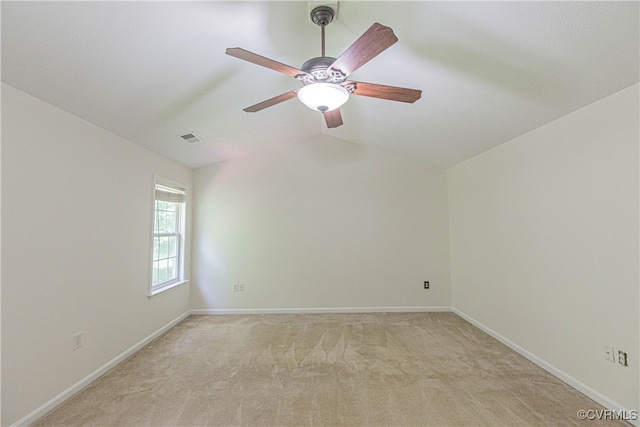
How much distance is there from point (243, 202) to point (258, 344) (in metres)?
2.18

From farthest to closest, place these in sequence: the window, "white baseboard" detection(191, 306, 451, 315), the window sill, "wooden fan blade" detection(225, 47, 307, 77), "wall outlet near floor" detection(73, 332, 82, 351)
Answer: "white baseboard" detection(191, 306, 451, 315) < the window < the window sill < "wall outlet near floor" detection(73, 332, 82, 351) < "wooden fan blade" detection(225, 47, 307, 77)

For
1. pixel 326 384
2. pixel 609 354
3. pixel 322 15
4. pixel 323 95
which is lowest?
pixel 326 384

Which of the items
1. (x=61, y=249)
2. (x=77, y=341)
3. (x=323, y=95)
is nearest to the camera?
(x=323, y=95)

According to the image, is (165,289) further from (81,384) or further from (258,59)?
(258,59)

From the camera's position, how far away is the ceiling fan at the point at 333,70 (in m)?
1.33

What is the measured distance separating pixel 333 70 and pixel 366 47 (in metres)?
0.23

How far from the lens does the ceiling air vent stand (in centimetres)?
335

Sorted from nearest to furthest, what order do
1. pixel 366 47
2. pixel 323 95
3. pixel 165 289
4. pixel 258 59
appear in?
1. pixel 366 47
2. pixel 258 59
3. pixel 323 95
4. pixel 165 289

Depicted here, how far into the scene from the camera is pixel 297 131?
14.0 feet

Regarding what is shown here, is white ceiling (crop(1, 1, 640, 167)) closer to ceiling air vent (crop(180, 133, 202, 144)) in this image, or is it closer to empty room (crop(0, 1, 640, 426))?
empty room (crop(0, 1, 640, 426))

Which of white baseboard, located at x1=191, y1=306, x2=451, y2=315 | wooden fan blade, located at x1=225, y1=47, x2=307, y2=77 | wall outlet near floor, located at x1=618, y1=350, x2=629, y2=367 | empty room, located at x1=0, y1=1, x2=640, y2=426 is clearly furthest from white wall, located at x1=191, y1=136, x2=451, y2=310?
wooden fan blade, located at x1=225, y1=47, x2=307, y2=77

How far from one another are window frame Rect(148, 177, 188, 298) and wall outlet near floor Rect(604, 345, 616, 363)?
14.2 ft

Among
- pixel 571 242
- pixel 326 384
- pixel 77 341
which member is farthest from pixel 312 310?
pixel 571 242

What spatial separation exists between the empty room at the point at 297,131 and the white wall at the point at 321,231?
49 centimetres
